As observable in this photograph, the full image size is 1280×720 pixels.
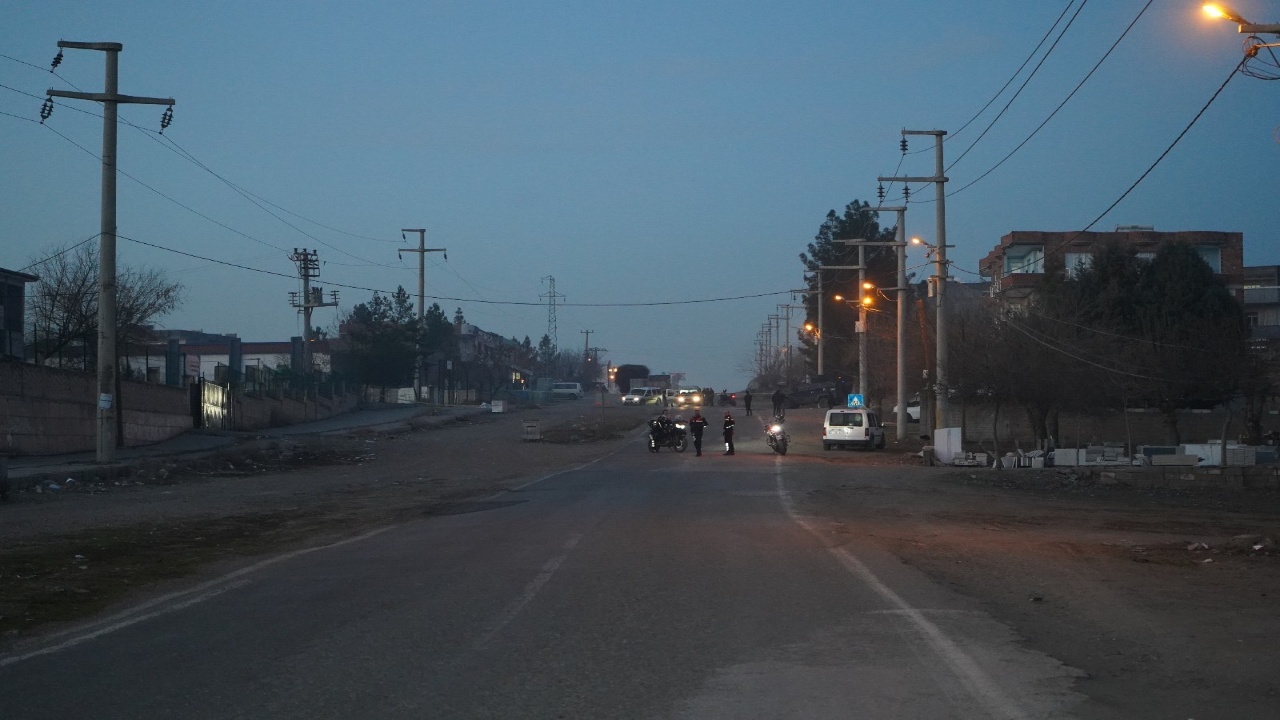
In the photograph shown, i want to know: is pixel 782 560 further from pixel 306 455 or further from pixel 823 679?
pixel 306 455

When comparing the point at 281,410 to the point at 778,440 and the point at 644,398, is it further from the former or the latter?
the point at 644,398

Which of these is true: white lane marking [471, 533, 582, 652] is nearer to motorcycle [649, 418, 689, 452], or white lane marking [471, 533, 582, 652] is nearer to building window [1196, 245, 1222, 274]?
motorcycle [649, 418, 689, 452]

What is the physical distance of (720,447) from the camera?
46188mm

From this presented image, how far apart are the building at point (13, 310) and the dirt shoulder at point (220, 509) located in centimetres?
959

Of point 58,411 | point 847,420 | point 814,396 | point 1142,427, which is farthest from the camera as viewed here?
point 814,396

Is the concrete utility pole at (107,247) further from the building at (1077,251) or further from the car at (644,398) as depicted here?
the car at (644,398)

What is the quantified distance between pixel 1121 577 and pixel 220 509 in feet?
52.9

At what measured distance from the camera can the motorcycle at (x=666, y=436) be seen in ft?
139

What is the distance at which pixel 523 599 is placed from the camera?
33.3ft

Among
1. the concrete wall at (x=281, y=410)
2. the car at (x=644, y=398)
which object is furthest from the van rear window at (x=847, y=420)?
the car at (x=644, y=398)

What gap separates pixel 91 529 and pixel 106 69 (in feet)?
58.4

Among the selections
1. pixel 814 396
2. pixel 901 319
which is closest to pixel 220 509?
pixel 901 319

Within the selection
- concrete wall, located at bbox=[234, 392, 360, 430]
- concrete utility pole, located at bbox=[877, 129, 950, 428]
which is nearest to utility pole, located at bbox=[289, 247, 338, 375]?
concrete wall, located at bbox=[234, 392, 360, 430]

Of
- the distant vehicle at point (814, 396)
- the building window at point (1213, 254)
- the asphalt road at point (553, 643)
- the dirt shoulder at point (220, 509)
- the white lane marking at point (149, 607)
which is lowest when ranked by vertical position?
the dirt shoulder at point (220, 509)
